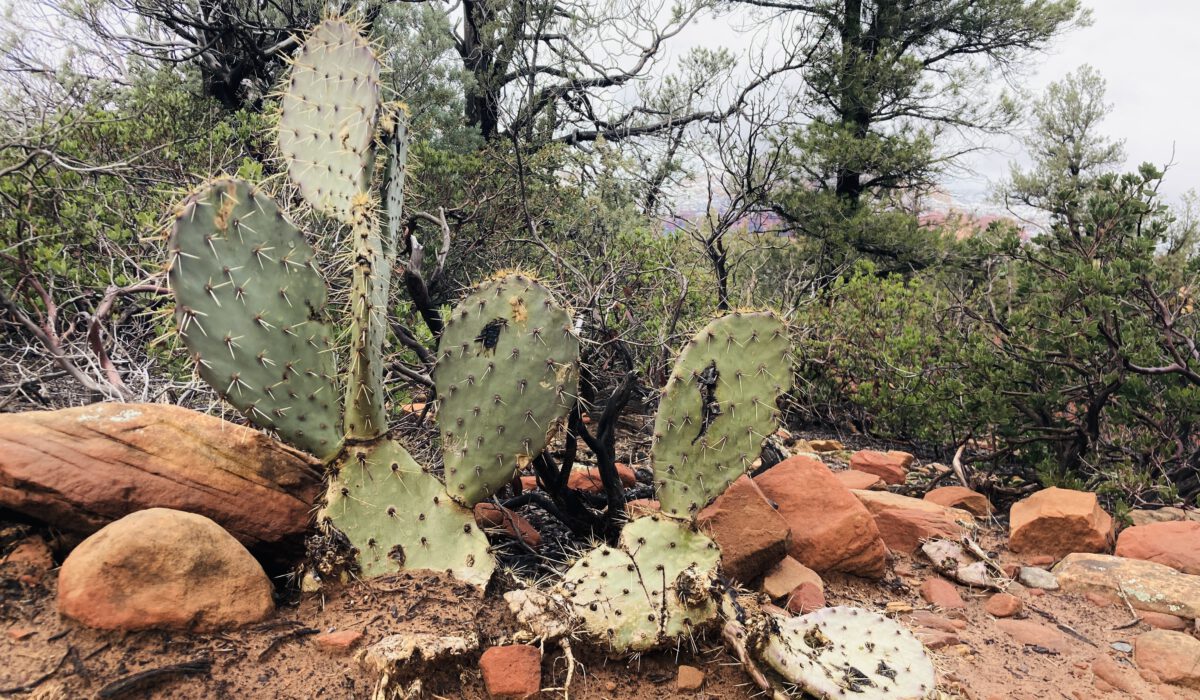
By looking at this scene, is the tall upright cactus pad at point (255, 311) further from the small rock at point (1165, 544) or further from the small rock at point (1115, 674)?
the small rock at point (1165, 544)

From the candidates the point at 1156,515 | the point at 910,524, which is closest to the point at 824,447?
the point at 910,524

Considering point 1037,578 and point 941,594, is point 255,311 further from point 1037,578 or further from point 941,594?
point 1037,578

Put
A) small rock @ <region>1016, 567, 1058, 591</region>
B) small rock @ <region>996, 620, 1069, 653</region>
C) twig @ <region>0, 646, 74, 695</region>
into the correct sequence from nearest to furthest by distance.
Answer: twig @ <region>0, 646, 74, 695</region> → small rock @ <region>996, 620, 1069, 653</region> → small rock @ <region>1016, 567, 1058, 591</region>

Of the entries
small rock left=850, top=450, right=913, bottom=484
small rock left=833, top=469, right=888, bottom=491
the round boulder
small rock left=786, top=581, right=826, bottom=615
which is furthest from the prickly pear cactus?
small rock left=850, top=450, right=913, bottom=484

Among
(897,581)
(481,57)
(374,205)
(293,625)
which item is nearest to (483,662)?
(293,625)

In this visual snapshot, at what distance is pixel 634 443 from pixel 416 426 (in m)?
1.46

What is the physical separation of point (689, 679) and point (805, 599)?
3.11 ft

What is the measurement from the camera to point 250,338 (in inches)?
92.5

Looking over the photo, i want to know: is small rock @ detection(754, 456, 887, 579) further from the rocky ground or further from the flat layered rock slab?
the flat layered rock slab

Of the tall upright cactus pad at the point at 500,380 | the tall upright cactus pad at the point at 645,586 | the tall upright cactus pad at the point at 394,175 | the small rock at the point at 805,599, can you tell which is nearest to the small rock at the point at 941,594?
the small rock at the point at 805,599

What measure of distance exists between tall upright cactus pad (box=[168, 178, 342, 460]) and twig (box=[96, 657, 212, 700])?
788 mm

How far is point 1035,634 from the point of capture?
2854 millimetres

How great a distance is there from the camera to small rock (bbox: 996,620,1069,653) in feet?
9.16

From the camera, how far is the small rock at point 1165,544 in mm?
3436
